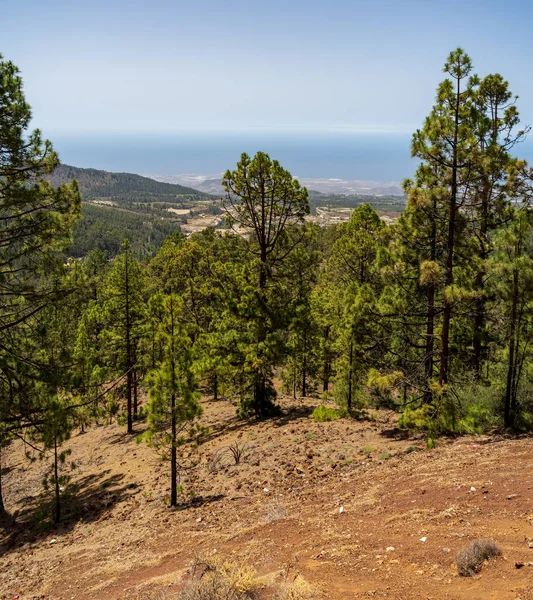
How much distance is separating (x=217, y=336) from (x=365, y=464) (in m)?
7.81

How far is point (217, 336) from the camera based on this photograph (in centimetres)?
1708

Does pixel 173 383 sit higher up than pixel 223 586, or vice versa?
pixel 173 383

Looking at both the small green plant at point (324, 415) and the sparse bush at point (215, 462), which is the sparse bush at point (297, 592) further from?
the small green plant at point (324, 415)

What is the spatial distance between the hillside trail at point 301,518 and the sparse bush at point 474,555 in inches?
4.2

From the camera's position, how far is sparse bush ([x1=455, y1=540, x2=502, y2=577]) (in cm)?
539

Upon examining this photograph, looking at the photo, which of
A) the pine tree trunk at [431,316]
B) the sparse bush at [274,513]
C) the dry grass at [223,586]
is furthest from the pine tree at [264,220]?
the dry grass at [223,586]

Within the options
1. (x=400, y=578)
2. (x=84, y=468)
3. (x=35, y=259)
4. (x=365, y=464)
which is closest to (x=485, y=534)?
(x=400, y=578)

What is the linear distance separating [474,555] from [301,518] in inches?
157

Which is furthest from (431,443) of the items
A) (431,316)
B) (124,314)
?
(124,314)

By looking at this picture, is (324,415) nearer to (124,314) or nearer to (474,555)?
(474,555)

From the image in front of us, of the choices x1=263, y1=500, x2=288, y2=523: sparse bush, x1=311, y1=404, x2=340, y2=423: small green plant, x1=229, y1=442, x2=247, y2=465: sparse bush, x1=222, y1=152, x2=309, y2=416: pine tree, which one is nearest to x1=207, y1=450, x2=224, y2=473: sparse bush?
x1=229, y1=442, x2=247, y2=465: sparse bush

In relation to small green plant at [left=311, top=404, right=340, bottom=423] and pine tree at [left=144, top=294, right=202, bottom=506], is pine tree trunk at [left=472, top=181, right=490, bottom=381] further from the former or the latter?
pine tree at [left=144, top=294, right=202, bottom=506]

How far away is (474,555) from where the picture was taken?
18.0ft

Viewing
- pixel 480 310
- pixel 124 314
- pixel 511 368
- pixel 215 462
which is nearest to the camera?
pixel 511 368
